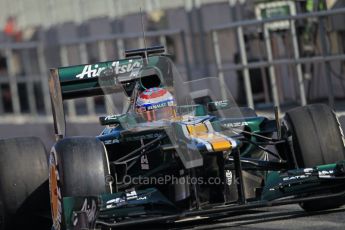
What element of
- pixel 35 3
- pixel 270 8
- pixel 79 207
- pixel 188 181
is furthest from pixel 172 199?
pixel 35 3

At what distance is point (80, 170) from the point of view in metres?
7.91

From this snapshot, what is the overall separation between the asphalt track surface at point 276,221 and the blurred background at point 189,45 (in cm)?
333

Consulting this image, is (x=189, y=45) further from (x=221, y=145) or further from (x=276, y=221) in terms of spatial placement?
(x=221, y=145)

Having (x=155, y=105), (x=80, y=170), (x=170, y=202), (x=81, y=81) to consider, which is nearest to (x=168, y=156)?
(x=155, y=105)

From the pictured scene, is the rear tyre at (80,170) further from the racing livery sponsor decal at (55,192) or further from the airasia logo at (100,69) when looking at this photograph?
the airasia logo at (100,69)

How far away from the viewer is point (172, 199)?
8.63 meters

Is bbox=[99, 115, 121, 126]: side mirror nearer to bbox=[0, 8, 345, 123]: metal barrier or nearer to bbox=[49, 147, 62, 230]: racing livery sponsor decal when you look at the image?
bbox=[49, 147, 62, 230]: racing livery sponsor decal

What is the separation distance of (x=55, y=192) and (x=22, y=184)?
56 centimetres

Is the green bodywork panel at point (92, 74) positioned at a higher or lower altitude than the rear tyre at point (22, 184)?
higher

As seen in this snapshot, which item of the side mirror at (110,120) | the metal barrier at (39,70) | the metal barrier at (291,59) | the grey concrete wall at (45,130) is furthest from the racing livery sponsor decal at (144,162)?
the grey concrete wall at (45,130)

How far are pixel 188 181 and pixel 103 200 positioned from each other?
2.43ft

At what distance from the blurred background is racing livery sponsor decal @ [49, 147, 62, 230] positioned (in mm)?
4533

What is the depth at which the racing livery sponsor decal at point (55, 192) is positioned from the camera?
319 inches

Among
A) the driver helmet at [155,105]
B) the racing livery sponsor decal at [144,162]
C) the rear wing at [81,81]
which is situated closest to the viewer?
the racing livery sponsor decal at [144,162]
